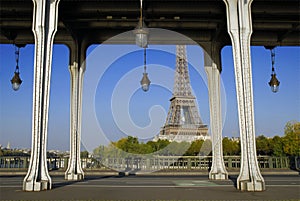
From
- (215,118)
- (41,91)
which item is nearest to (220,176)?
(215,118)

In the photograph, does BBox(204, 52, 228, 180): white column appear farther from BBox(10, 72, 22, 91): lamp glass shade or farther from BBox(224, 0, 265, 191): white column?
BBox(10, 72, 22, 91): lamp glass shade

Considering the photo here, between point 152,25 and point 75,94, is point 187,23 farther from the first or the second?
point 75,94

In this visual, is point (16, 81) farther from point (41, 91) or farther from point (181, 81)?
point (181, 81)

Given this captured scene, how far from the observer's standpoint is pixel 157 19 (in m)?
16.5

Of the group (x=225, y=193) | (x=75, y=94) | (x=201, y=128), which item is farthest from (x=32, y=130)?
(x=201, y=128)

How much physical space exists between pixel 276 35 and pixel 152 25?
24.8 feet

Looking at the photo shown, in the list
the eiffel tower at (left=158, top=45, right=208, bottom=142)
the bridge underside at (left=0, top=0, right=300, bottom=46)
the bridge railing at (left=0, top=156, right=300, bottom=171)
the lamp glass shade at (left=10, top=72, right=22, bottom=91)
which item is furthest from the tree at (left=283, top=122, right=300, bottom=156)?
the lamp glass shade at (left=10, top=72, right=22, bottom=91)

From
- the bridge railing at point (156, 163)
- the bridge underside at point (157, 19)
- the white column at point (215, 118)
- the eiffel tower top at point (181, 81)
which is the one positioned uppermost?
the eiffel tower top at point (181, 81)

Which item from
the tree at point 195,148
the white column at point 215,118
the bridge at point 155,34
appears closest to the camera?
the bridge at point 155,34

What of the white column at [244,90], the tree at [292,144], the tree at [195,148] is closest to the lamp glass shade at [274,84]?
the white column at [244,90]

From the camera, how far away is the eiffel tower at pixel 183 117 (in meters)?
71.4

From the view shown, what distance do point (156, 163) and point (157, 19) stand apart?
1520 cm

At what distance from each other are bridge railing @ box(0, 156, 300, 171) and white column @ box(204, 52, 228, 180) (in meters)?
9.84

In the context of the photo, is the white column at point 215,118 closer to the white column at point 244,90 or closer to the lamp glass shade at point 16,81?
the white column at point 244,90
